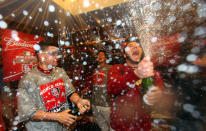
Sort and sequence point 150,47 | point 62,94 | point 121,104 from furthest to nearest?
point 150,47, point 62,94, point 121,104

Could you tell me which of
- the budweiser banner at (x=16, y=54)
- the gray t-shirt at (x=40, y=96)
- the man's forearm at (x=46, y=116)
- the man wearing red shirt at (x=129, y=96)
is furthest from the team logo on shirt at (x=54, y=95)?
the budweiser banner at (x=16, y=54)

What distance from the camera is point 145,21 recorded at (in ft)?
9.80

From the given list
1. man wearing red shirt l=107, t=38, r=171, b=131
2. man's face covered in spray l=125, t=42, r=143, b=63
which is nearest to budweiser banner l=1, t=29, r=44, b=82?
man wearing red shirt l=107, t=38, r=171, b=131

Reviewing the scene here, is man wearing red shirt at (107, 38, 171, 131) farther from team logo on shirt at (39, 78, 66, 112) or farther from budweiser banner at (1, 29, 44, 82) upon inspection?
budweiser banner at (1, 29, 44, 82)

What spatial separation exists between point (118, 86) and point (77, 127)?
9.16ft

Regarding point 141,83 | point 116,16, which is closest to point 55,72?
point 141,83

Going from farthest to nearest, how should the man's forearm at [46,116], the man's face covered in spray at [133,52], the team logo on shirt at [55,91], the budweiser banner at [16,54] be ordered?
the budweiser banner at [16,54]
the team logo on shirt at [55,91]
the man's face covered in spray at [133,52]
the man's forearm at [46,116]

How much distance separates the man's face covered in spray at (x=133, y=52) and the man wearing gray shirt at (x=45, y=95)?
87 centimetres

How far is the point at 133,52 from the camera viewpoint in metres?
1.46

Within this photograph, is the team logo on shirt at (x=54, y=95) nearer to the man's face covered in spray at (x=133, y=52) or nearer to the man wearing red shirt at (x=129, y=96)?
the man wearing red shirt at (x=129, y=96)

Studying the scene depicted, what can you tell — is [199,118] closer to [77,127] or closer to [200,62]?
[200,62]

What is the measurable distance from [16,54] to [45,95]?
2.30 m

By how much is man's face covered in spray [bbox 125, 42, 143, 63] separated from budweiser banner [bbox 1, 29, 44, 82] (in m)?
3.08

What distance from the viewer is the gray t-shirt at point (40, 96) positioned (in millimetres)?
1320
